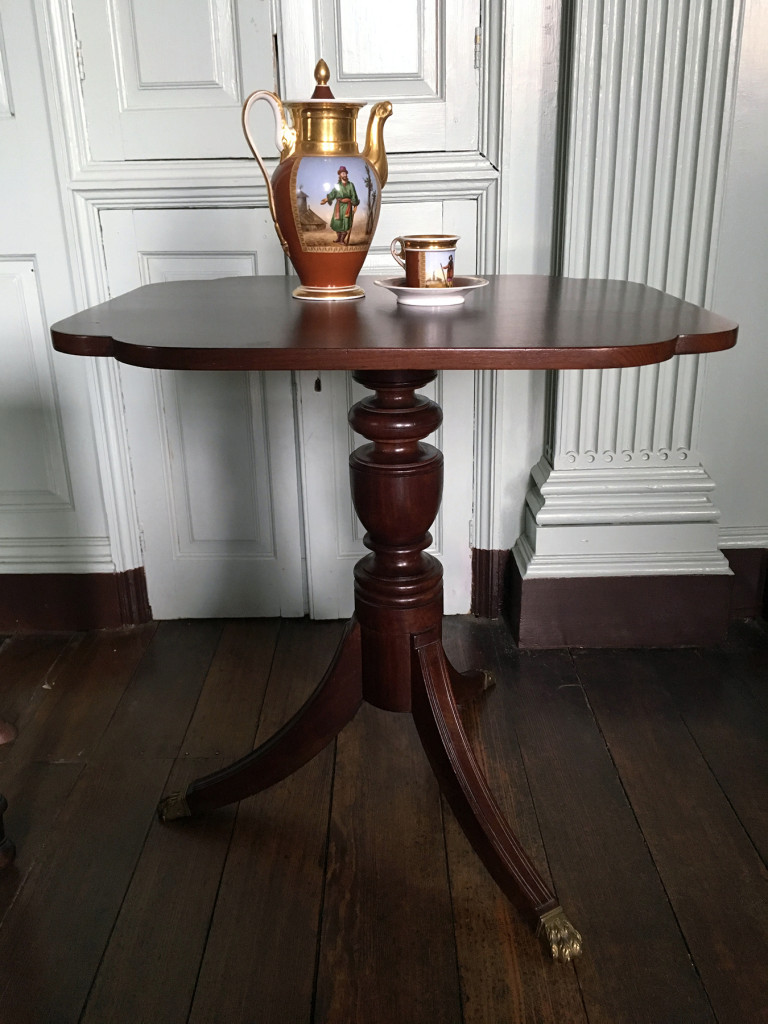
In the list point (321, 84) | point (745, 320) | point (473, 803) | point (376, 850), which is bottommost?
point (376, 850)

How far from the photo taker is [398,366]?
0.99 meters

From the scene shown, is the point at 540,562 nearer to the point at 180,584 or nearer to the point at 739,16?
the point at 180,584

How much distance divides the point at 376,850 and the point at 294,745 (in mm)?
215

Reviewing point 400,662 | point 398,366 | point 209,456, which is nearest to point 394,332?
point 398,366

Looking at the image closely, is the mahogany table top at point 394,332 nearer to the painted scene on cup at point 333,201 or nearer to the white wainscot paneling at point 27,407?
the painted scene on cup at point 333,201

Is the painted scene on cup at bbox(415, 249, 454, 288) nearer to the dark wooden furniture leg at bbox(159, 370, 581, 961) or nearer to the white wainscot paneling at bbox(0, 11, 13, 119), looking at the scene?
the dark wooden furniture leg at bbox(159, 370, 581, 961)

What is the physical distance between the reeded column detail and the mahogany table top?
473mm

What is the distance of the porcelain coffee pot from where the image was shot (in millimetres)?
1252

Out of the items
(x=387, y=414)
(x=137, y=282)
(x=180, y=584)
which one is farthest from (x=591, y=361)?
(x=180, y=584)

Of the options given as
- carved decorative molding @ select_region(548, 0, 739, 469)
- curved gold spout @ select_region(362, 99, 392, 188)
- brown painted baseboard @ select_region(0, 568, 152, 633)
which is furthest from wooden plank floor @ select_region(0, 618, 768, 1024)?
curved gold spout @ select_region(362, 99, 392, 188)

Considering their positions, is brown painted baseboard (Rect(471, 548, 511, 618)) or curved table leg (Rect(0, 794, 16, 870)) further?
brown painted baseboard (Rect(471, 548, 511, 618))

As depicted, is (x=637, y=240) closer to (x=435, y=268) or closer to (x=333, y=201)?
(x=435, y=268)

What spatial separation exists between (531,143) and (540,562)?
0.90 meters

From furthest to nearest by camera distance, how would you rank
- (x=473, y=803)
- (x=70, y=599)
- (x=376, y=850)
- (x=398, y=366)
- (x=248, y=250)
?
(x=70, y=599)
(x=248, y=250)
(x=376, y=850)
(x=473, y=803)
(x=398, y=366)
